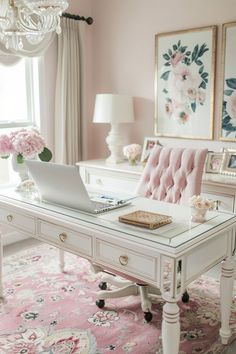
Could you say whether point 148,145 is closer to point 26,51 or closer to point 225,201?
point 225,201

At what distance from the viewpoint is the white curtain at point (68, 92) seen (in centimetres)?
398

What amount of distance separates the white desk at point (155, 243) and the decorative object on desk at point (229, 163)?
1096mm

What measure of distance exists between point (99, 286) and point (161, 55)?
7.17 ft

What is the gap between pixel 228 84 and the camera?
10.8 ft

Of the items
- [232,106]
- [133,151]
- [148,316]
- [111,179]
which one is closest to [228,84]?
[232,106]

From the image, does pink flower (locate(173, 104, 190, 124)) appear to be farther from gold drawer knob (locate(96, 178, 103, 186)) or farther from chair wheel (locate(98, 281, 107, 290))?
chair wheel (locate(98, 281, 107, 290))

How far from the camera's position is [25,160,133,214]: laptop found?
77.7 inches

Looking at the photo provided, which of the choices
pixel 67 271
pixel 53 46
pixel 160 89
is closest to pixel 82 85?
pixel 53 46

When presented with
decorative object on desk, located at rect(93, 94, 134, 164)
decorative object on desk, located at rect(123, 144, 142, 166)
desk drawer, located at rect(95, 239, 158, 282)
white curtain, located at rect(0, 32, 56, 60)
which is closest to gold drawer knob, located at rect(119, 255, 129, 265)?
desk drawer, located at rect(95, 239, 158, 282)

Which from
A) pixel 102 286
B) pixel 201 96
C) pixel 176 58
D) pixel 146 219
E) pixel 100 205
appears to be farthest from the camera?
pixel 176 58

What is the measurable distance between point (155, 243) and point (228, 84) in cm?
208

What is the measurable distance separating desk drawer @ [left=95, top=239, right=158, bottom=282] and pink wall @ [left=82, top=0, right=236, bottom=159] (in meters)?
1.91

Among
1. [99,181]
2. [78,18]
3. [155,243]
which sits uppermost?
[78,18]

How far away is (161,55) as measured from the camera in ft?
12.1
